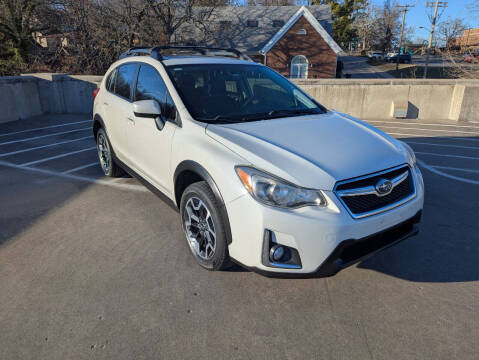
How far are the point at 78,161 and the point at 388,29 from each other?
69.3 meters

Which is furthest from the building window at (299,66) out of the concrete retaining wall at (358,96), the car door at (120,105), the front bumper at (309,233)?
the front bumper at (309,233)

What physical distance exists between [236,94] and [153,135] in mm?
961

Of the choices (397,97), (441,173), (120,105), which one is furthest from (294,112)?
(397,97)

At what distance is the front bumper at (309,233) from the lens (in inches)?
90.1

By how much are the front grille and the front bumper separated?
0.19 feet

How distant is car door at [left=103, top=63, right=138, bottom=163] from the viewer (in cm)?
417

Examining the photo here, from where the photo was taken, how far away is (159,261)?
318cm

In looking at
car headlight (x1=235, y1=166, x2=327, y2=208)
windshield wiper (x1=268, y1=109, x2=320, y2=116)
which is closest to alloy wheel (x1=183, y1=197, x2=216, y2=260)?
car headlight (x1=235, y1=166, x2=327, y2=208)

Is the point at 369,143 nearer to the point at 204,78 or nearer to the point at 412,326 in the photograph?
the point at 412,326

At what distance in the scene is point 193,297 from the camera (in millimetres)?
2699

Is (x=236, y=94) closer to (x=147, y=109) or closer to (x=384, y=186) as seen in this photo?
(x=147, y=109)

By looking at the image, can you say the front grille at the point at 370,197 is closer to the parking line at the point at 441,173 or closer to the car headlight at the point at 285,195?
the car headlight at the point at 285,195

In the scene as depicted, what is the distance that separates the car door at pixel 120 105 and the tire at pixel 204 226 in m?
1.56

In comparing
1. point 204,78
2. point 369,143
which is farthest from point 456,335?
point 204,78
